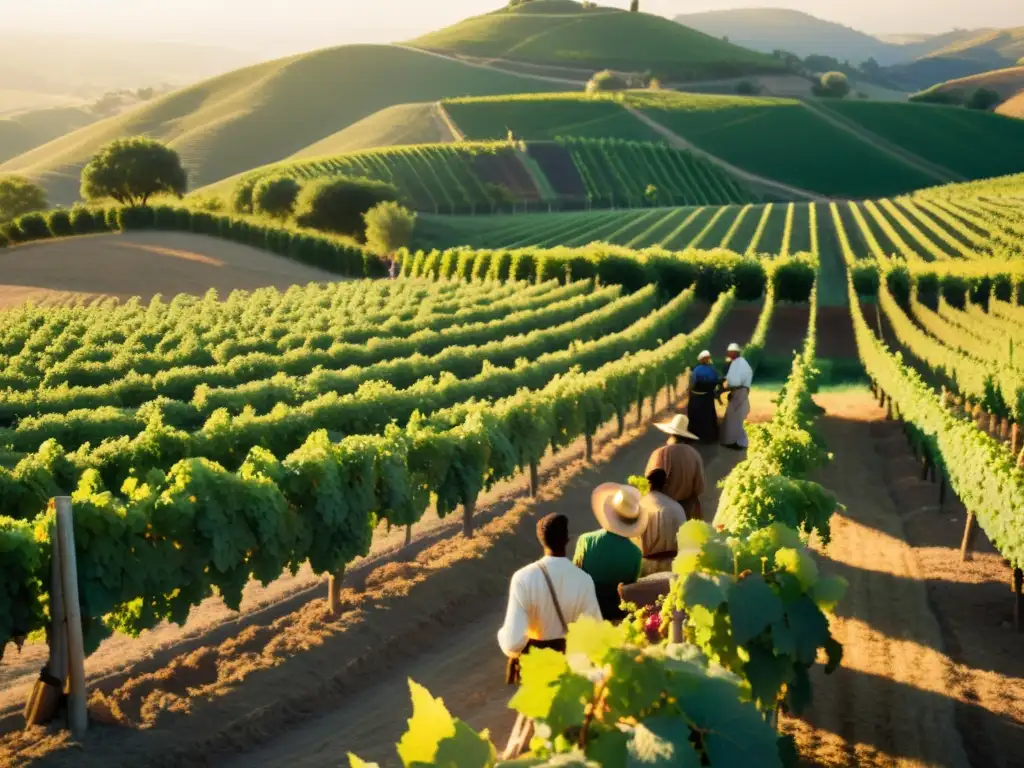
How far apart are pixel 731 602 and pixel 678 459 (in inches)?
206

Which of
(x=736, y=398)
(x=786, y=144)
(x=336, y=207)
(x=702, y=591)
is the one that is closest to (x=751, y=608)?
(x=702, y=591)

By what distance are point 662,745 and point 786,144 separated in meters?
115

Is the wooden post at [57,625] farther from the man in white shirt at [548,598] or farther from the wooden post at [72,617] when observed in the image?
the man in white shirt at [548,598]

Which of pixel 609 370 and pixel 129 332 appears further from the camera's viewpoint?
pixel 129 332

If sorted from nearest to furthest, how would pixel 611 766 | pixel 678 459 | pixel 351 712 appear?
pixel 611 766 → pixel 351 712 → pixel 678 459

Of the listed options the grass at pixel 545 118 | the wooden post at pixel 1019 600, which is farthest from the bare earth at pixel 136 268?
the grass at pixel 545 118

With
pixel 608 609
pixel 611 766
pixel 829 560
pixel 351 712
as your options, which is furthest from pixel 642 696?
pixel 829 560

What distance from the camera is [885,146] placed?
377 feet

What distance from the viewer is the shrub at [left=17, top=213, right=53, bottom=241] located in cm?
7075

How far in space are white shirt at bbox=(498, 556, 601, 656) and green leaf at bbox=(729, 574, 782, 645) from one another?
4.47ft

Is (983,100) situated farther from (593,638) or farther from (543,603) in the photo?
(593,638)

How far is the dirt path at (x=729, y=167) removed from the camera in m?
101

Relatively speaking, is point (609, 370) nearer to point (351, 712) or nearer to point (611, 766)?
point (351, 712)

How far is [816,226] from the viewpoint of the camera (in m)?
66.5
